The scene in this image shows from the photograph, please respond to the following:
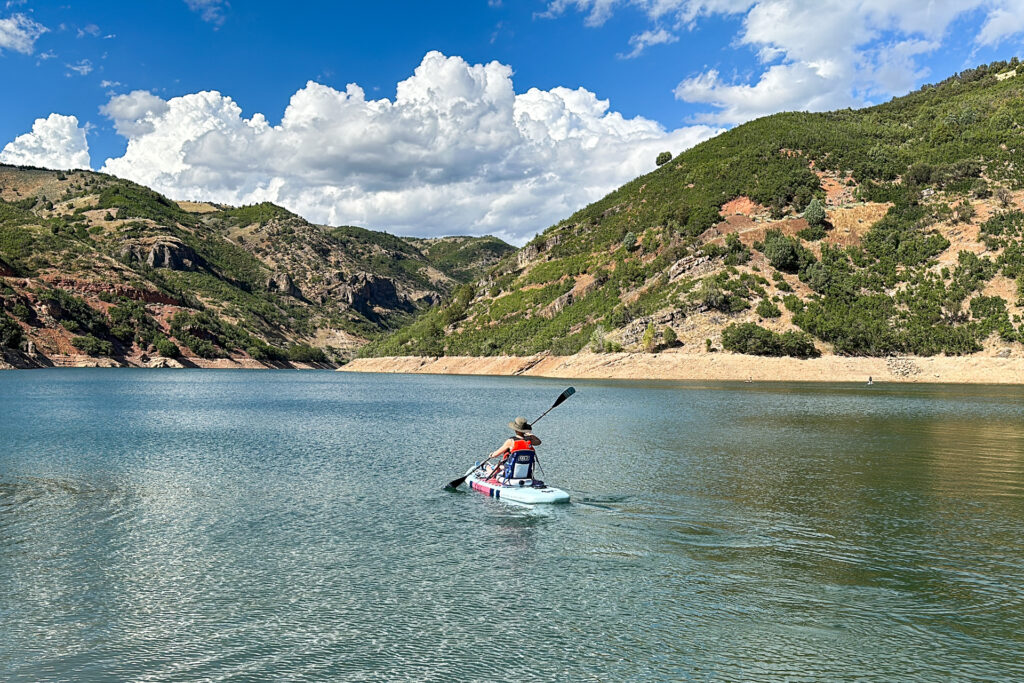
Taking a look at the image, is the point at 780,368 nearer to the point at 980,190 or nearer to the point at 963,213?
the point at 963,213

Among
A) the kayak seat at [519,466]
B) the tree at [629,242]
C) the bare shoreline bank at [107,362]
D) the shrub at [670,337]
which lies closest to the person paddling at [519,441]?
the kayak seat at [519,466]

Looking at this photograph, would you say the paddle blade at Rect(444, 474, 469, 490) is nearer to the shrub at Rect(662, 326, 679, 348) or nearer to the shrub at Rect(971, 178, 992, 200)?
the shrub at Rect(662, 326, 679, 348)

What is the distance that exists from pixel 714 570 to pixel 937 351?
3943 inches

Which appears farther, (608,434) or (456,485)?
(608,434)

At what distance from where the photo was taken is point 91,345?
159m

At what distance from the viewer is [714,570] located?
1648 cm

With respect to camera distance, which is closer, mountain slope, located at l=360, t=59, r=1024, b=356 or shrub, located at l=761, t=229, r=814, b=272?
mountain slope, located at l=360, t=59, r=1024, b=356

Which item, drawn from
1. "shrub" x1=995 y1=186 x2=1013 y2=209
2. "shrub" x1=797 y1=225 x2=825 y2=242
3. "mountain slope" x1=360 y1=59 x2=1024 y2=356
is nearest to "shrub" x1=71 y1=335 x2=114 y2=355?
"mountain slope" x1=360 y1=59 x2=1024 y2=356

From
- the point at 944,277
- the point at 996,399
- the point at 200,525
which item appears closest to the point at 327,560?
the point at 200,525

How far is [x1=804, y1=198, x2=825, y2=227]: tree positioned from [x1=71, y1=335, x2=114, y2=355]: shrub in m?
154

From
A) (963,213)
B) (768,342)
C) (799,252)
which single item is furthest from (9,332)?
(963,213)

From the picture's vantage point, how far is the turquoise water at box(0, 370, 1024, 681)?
11820 millimetres

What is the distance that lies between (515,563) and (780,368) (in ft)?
306

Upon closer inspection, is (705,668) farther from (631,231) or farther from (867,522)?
(631,231)
